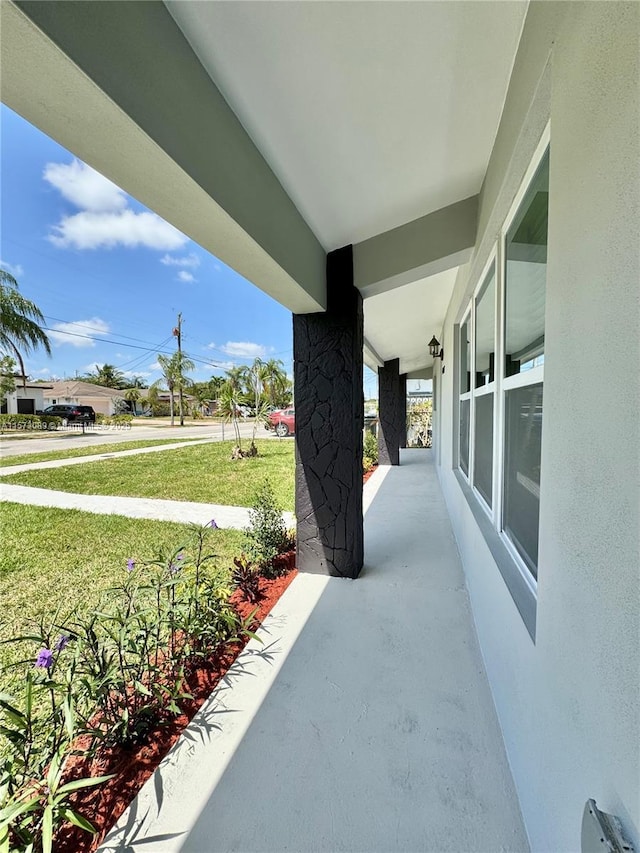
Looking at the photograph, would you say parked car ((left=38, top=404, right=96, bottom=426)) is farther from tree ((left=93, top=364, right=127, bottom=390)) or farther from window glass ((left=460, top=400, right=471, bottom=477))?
window glass ((left=460, top=400, right=471, bottom=477))

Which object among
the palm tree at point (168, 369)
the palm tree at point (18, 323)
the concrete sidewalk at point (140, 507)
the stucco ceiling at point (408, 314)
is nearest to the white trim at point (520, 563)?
the stucco ceiling at point (408, 314)

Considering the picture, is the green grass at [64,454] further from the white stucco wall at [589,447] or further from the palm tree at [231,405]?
the white stucco wall at [589,447]

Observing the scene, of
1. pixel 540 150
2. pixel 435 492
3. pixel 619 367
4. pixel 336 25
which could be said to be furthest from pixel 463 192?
pixel 435 492

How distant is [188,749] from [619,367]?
2170 millimetres

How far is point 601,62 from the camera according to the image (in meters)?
0.77

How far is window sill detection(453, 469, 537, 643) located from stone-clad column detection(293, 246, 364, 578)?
1.09m

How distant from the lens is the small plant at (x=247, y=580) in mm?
2881

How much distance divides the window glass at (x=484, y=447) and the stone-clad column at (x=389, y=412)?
18.8ft

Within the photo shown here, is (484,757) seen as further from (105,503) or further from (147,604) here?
(105,503)

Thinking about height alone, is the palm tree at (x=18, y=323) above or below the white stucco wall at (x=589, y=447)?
above

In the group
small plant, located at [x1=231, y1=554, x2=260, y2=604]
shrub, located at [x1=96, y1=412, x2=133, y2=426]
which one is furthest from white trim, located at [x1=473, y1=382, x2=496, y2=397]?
shrub, located at [x1=96, y1=412, x2=133, y2=426]

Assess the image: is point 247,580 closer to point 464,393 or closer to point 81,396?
point 464,393

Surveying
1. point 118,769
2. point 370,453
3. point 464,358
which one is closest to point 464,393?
point 464,358

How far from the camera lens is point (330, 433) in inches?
126
